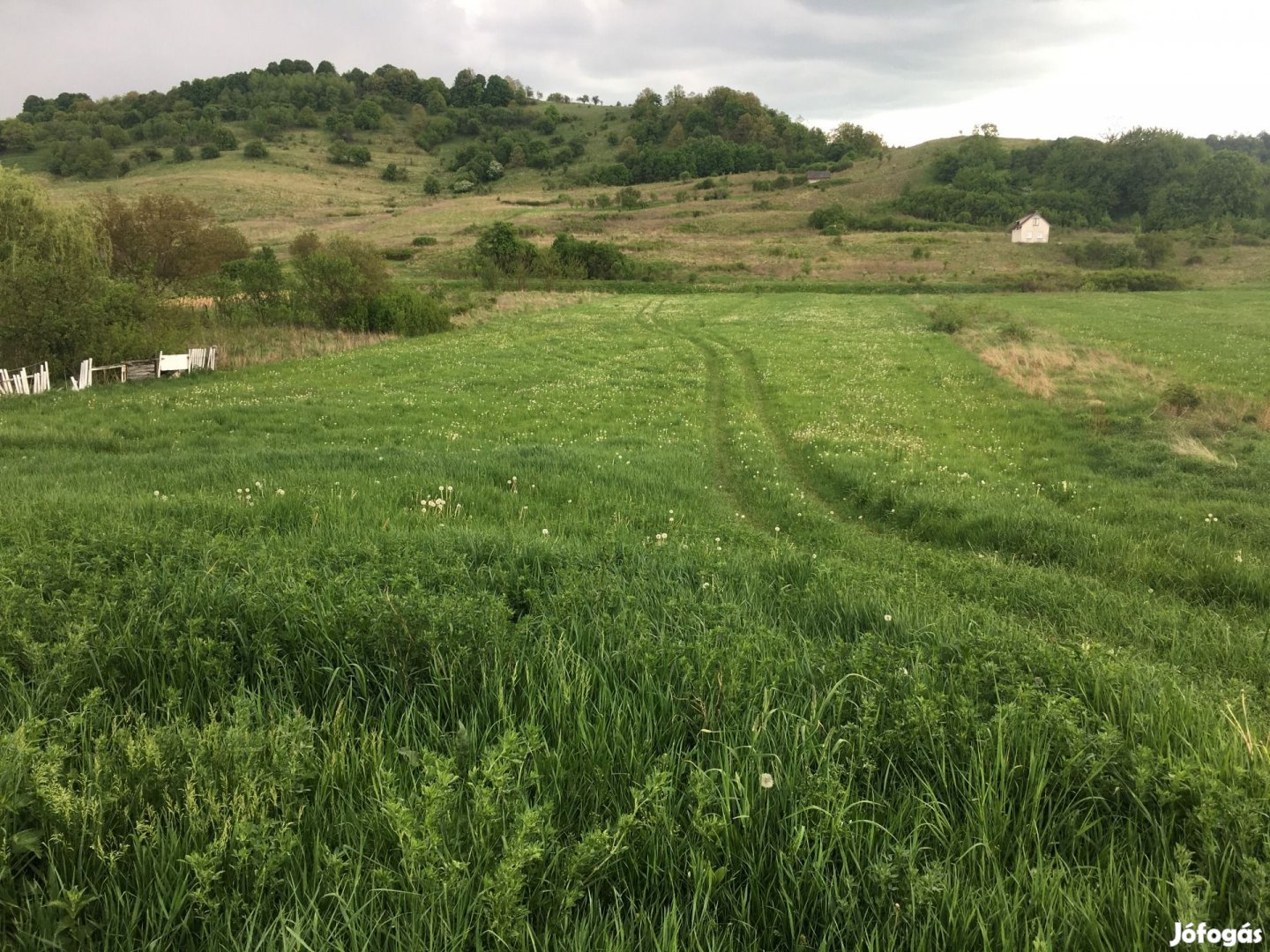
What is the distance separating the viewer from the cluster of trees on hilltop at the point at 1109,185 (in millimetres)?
101062

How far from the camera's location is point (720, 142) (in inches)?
6462

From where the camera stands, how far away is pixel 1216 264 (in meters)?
74.6

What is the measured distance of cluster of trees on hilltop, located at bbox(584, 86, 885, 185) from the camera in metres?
151

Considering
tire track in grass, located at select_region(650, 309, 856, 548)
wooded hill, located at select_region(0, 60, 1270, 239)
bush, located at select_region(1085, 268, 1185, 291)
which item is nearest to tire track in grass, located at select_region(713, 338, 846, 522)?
tire track in grass, located at select_region(650, 309, 856, 548)

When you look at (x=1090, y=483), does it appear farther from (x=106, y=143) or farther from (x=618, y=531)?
(x=106, y=143)

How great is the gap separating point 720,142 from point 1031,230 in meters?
90.9

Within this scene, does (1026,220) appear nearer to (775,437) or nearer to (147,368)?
(775,437)

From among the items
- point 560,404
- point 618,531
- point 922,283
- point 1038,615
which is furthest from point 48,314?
point 922,283

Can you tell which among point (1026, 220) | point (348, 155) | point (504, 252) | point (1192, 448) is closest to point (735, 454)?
point (1192, 448)

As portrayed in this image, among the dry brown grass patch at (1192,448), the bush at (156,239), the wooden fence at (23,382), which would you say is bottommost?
the dry brown grass patch at (1192,448)

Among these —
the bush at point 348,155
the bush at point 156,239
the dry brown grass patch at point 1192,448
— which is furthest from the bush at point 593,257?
the bush at point 348,155

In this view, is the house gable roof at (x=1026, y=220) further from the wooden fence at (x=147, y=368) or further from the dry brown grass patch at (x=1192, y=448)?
the wooden fence at (x=147, y=368)

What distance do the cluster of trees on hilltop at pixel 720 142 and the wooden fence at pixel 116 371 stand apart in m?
135

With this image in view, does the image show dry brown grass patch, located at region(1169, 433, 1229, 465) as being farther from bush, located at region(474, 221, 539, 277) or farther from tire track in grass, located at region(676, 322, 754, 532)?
bush, located at region(474, 221, 539, 277)
